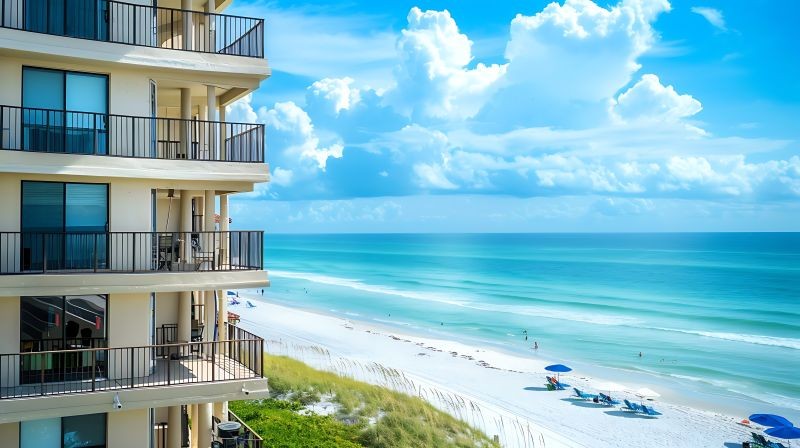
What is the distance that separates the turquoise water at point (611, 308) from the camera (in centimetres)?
5181

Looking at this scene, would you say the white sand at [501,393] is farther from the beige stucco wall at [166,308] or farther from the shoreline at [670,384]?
the beige stucco wall at [166,308]

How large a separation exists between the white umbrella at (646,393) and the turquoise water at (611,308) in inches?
166

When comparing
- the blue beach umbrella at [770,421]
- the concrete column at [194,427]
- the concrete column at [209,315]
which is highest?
the concrete column at [209,315]

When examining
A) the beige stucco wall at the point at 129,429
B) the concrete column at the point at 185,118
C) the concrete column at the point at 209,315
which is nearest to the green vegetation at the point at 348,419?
the concrete column at the point at 209,315

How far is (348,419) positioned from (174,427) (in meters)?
11.4

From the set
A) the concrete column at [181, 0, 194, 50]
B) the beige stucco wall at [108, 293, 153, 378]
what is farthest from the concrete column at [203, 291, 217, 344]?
the concrete column at [181, 0, 194, 50]

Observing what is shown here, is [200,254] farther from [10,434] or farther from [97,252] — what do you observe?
[10,434]

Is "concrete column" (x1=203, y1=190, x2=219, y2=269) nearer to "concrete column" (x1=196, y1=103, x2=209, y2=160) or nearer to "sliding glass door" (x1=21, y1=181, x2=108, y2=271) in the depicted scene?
"concrete column" (x1=196, y1=103, x2=209, y2=160)

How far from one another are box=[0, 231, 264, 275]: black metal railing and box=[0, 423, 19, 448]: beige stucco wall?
3.10m

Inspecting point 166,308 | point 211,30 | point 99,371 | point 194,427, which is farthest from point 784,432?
point 211,30

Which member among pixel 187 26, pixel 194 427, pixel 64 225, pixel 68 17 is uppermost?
pixel 187 26

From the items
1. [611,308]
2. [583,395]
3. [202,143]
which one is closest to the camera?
[202,143]

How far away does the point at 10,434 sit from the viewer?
15711 mm

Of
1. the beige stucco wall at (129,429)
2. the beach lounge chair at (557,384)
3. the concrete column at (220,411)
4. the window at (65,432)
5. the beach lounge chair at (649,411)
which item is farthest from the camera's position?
the beach lounge chair at (557,384)
